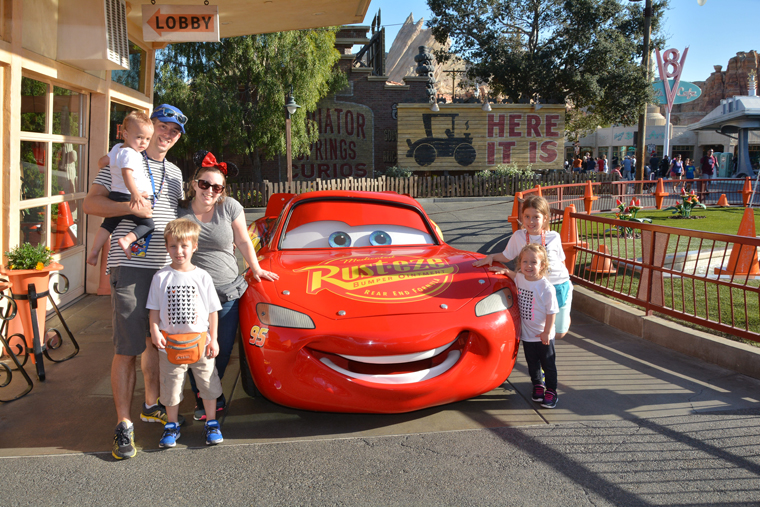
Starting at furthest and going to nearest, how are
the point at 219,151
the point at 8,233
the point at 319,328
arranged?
1. the point at 219,151
2. the point at 8,233
3. the point at 319,328

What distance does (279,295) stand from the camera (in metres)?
3.50

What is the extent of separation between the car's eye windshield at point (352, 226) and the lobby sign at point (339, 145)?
61.0ft

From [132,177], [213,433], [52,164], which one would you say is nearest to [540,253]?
[213,433]

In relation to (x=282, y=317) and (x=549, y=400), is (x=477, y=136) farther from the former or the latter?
(x=282, y=317)

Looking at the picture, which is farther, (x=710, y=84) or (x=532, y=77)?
(x=710, y=84)

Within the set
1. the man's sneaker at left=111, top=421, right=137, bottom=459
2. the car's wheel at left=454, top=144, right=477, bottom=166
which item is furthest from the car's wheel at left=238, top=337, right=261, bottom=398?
the car's wheel at left=454, top=144, right=477, bottom=166

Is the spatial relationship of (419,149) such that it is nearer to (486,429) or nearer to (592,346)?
(592,346)

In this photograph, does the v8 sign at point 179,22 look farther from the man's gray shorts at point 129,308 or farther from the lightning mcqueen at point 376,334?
the man's gray shorts at point 129,308

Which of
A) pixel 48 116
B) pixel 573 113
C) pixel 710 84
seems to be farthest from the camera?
pixel 710 84

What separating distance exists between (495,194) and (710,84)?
2644 inches

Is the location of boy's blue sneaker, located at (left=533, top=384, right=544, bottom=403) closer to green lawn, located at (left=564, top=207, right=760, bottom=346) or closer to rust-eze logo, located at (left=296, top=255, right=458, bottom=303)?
rust-eze logo, located at (left=296, top=255, right=458, bottom=303)

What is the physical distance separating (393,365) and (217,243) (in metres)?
1.30

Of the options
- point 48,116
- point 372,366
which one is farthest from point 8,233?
point 372,366

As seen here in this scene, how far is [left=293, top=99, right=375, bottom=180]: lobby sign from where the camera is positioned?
2309 centimetres
